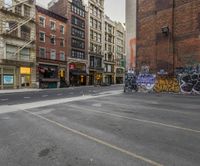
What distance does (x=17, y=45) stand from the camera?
121ft

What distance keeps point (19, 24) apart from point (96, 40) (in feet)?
90.4

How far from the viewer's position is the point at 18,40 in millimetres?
36844

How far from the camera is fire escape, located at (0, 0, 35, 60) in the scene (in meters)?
34.7

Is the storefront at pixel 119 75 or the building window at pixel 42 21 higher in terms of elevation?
the building window at pixel 42 21

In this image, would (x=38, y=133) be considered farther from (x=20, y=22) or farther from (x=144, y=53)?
(x=20, y=22)

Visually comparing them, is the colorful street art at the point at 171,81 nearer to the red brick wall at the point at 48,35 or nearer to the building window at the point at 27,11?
the red brick wall at the point at 48,35

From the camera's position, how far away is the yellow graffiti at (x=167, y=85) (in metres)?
24.4

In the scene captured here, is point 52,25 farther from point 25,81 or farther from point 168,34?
point 168,34

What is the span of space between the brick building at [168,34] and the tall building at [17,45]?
66.3ft

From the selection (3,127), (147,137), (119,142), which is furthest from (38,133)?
(147,137)

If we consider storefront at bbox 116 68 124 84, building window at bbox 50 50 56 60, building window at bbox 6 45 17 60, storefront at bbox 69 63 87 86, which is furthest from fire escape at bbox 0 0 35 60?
storefront at bbox 116 68 124 84

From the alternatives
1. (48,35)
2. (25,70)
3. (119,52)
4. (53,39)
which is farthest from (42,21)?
(119,52)

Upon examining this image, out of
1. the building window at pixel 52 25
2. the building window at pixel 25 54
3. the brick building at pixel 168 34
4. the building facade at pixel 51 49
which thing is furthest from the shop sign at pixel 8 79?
the brick building at pixel 168 34

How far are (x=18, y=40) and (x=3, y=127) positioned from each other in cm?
3220
